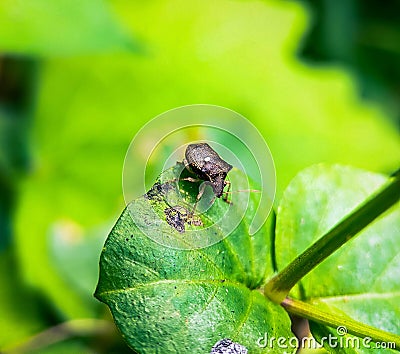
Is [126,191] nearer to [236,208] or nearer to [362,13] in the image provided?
[236,208]

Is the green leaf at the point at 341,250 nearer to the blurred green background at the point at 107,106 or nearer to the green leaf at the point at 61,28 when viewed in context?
the blurred green background at the point at 107,106

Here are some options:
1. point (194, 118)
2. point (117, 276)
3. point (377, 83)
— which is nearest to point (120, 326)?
point (117, 276)

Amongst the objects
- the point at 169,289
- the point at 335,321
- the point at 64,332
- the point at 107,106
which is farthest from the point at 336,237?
the point at 107,106

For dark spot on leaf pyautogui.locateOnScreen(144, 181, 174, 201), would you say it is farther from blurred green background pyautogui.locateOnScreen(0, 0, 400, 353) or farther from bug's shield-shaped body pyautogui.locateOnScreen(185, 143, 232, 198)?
blurred green background pyautogui.locateOnScreen(0, 0, 400, 353)

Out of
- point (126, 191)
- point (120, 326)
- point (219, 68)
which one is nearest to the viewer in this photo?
point (120, 326)

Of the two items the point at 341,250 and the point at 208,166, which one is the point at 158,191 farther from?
the point at 341,250
